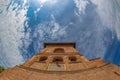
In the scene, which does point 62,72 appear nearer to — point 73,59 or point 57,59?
point 57,59

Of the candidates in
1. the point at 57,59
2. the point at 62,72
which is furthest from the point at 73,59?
the point at 62,72

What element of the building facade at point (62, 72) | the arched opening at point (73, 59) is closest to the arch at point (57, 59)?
the building facade at point (62, 72)

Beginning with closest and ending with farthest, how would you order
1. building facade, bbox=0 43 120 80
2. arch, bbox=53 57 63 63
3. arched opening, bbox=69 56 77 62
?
building facade, bbox=0 43 120 80 < arch, bbox=53 57 63 63 < arched opening, bbox=69 56 77 62

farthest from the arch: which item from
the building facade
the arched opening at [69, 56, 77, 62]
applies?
the arched opening at [69, 56, 77, 62]

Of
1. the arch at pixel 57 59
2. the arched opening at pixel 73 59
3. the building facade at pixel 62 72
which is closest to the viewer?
the building facade at pixel 62 72

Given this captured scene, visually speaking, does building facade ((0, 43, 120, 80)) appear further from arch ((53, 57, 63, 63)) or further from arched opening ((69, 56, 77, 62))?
arched opening ((69, 56, 77, 62))

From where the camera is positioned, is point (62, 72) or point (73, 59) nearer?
point (62, 72)

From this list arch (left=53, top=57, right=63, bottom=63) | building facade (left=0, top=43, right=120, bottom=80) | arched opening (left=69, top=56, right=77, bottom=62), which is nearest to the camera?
building facade (left=0, top=43, right=120, bottom=80)

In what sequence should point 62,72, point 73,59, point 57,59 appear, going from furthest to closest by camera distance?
1. point 73,59
2. point 57,59
3. point 62,72

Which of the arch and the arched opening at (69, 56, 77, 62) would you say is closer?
the arch

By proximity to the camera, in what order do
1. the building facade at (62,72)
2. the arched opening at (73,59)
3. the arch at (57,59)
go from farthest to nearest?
the arched opening at (73,59)
the arch at (57,59)
the building facade at (62,72)

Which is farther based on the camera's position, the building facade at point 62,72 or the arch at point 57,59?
the arch at point 57,59

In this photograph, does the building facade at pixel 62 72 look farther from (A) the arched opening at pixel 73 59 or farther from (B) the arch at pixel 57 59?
(A) the arched opening at pixel 73 59

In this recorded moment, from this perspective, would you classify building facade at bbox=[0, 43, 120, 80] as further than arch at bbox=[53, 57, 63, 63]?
No
